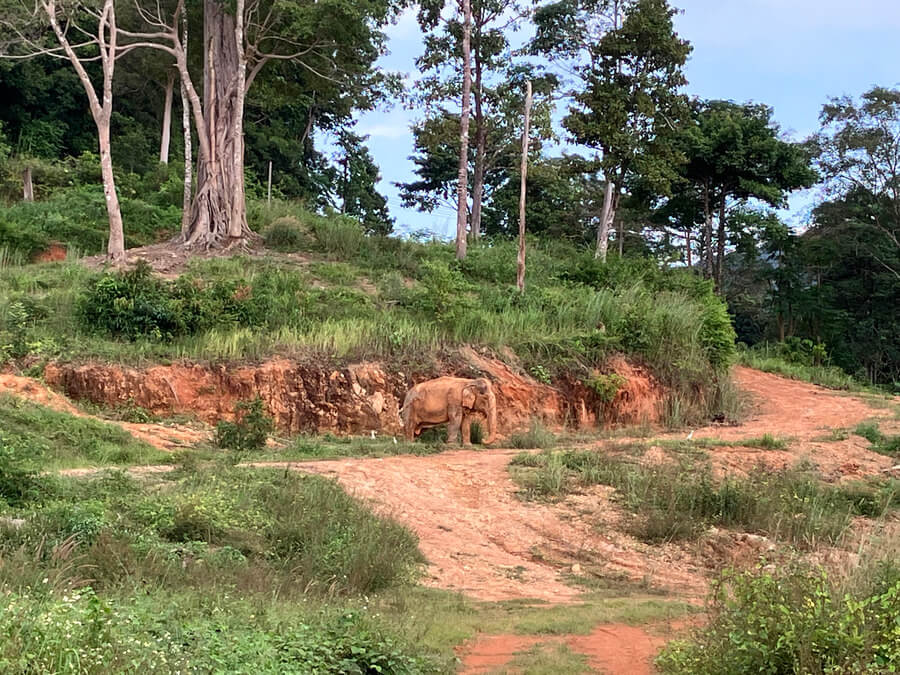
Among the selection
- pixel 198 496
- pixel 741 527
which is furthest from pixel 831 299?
pixel 198 496

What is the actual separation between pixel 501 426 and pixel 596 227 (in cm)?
2574

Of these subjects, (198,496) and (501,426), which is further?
(501,426)

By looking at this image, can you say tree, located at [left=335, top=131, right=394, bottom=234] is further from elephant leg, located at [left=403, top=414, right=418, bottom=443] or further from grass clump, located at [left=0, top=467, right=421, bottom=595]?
grass clump, located at [left=0, top=467, right=421, bottom=595]

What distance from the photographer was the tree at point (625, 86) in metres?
26.1

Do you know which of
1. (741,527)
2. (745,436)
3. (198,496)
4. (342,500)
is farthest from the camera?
(745,436)

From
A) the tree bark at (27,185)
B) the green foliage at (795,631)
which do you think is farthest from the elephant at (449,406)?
the tree bark at (27,185)

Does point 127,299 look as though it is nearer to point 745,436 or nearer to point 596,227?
point 745,436

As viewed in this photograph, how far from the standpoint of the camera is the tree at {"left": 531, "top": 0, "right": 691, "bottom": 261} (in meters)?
26.1

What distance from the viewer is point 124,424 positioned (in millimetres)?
12320

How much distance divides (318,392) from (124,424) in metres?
3.44

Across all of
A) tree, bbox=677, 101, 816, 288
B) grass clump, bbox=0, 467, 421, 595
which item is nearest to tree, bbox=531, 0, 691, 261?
tree, bbox=677, 101, 816, 288

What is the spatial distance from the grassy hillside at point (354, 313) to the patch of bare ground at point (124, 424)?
111 cm

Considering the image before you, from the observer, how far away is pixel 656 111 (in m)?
26.9

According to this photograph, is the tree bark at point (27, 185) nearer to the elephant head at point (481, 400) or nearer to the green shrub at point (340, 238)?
the green shrub at point (340, 238)
